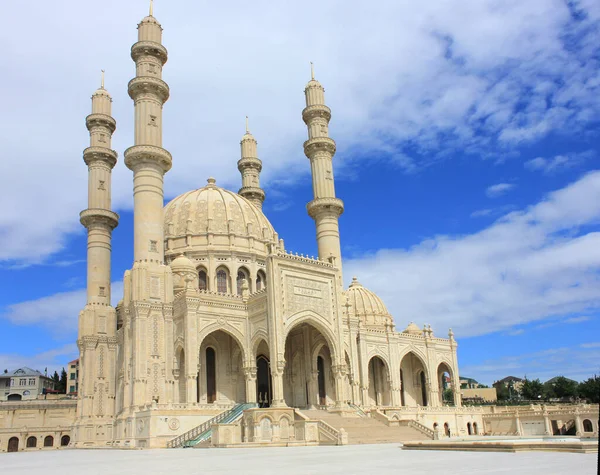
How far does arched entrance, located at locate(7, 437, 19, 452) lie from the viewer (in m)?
42.8

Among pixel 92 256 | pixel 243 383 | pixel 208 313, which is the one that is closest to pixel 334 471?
pixel 208 313

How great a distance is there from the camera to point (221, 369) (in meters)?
39.8

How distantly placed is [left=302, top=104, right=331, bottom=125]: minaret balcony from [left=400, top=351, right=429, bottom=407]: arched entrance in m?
20.5

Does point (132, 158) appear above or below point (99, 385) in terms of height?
above

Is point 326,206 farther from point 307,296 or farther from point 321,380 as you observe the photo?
point 321,380

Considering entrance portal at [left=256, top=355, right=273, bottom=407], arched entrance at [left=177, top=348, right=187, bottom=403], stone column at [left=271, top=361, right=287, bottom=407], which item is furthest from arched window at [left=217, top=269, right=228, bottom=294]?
stone column at [left=271, top=361, right=287, bottom=407]

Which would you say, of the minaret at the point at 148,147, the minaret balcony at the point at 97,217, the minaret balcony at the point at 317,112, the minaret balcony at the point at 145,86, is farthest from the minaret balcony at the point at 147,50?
the minaret balcony at the point at 317,112

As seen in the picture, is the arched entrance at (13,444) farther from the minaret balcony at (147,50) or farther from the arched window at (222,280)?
the minaret balcony at (147,50)

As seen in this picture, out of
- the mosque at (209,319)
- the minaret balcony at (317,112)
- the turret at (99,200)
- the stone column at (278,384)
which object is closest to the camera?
the stone column at (278,384)

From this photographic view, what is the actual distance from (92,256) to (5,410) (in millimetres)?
12479

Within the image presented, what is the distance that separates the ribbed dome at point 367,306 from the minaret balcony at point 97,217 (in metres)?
22.1

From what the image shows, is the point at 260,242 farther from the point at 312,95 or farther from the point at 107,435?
the point at 107,435

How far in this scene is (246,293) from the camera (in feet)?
129

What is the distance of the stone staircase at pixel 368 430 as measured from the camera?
3009 cm
